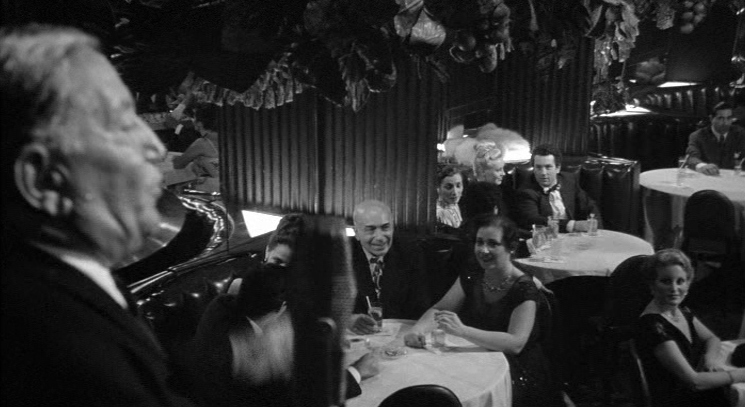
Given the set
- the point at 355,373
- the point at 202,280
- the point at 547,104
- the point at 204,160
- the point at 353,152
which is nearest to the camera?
the point at 353,152

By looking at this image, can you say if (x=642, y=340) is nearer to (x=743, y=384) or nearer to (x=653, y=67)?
(x=743, y=384)

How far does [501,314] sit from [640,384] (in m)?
0.54

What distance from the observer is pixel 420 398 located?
5.95ft

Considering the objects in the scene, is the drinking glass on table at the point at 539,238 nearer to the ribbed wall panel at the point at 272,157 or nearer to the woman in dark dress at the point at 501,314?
the woman in dark dress at the point at 501,314

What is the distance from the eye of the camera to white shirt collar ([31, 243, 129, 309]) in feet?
1.91

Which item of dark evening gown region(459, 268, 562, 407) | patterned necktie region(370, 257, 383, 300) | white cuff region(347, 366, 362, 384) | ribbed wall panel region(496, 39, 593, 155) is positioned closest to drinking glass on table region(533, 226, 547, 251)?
dark evening gown region(459, 268, 562, 407)

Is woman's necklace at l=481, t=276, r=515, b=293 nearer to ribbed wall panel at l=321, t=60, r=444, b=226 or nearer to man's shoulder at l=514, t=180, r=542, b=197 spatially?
ribbed wall panel at l=321, t=60, r=444, b=226

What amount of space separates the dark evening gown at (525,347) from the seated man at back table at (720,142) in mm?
3852

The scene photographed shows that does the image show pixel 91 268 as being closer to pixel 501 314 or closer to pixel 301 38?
pixel 301 38

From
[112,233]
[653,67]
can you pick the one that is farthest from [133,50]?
[653,67]

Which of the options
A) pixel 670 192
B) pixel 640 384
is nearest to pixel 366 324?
pixel 640 384

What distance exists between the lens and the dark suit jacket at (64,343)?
1.75 feet

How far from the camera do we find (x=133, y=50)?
3.04 feet

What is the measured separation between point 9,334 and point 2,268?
0.17 ft
